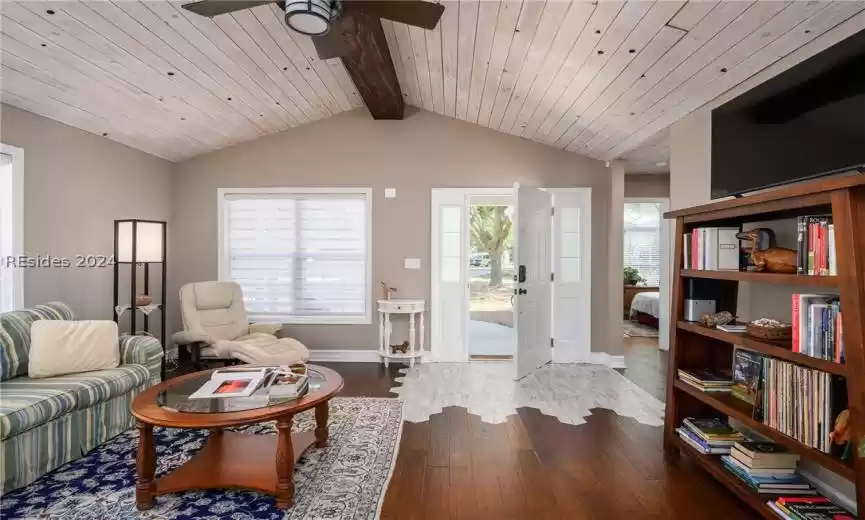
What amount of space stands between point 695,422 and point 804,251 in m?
1.25

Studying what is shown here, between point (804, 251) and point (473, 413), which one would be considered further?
point (473, 413)

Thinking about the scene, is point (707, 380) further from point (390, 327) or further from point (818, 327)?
point (390, 327)

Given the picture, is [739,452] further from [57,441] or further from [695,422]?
[57,441]

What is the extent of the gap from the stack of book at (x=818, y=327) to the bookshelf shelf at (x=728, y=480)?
73 centimetres

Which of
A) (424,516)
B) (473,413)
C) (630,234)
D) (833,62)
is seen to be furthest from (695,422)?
(630,234)

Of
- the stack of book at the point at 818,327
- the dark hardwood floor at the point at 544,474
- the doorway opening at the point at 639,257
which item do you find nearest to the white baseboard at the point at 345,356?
the dark hardwood floor at the point at 544,474

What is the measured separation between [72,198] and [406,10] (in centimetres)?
341

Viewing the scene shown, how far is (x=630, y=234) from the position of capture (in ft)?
28.8

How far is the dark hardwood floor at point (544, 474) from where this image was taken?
2188mm

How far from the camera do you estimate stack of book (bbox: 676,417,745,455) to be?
8.12 feet

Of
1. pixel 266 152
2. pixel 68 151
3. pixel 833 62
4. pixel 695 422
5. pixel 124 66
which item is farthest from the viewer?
pixel 266 152

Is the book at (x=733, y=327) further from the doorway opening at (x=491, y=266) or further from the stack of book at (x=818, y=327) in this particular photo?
the doorway opening at (x=491, y=266)

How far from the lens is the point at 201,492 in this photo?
229 cm

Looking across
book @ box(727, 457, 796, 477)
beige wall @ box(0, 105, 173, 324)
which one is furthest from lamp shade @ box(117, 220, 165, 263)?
book @ box(727, 457, 796, 477)
